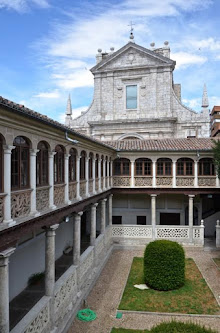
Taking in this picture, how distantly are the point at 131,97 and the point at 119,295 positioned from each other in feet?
69.5

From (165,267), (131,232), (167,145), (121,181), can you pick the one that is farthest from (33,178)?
(167,145)

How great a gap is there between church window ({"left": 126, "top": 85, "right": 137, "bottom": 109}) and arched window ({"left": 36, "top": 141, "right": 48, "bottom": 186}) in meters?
21.5

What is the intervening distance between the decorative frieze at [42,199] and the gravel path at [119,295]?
182 inches

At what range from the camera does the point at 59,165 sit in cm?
1042

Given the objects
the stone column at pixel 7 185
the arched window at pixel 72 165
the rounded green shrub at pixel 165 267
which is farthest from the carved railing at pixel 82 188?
the stone column at pixel 7 185

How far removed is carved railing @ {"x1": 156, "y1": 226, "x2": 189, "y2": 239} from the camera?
20328 mm

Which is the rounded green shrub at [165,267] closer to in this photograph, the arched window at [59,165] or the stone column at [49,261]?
the stone column at [49,261]

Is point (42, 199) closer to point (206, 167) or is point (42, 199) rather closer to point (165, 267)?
point (165, 267)

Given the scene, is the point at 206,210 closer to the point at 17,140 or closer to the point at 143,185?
the point at 143,185

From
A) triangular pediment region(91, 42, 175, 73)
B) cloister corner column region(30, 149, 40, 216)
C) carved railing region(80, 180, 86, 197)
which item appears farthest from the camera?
triangular pediment region(91, 42, 175, 73)

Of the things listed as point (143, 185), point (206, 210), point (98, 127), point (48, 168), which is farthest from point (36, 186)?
point (98, 127)

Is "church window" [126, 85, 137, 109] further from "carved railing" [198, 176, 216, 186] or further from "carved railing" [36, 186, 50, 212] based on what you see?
"carved railing" [36, 186, 50, 212]

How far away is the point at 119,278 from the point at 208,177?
973cm

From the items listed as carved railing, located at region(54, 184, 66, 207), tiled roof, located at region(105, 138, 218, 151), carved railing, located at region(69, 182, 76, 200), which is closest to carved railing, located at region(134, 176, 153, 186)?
tiled roof, located at region(105, 138, 218, 151)
